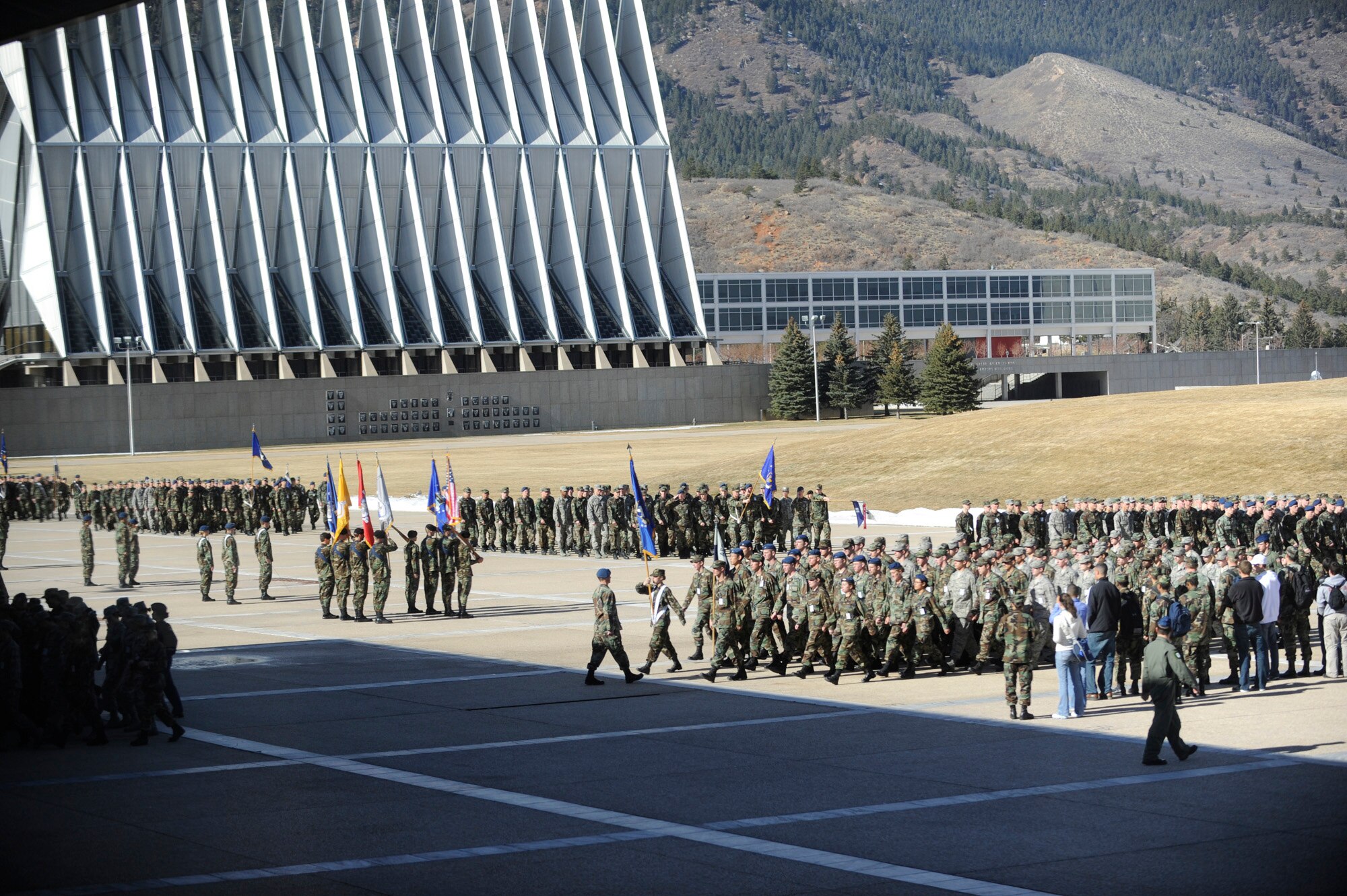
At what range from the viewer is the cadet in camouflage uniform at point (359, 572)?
2495cm

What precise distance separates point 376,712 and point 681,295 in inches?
3260

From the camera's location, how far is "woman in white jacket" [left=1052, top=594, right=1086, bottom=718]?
15.5 meters

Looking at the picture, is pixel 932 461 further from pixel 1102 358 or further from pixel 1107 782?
pixel 1102 358

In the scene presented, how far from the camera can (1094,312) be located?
134 metres

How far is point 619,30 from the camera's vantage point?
102 metres

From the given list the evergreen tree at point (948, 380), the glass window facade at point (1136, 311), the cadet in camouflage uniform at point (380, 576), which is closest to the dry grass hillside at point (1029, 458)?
the cadet in camouflage uniform at point (380, 576)

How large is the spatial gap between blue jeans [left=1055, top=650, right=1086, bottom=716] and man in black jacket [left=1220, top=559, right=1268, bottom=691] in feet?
6.70

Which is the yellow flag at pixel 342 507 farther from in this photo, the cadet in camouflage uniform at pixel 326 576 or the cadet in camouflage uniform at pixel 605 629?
the cadet in camouflage uniform at pixel 605 629

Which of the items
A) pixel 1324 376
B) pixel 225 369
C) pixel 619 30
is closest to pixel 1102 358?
pixel 1324 376

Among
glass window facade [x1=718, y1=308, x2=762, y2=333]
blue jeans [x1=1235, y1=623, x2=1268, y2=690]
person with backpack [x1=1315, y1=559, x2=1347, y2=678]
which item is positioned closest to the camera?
blue jeans [x1=1235, y1=623, x2=1268, y2=690]

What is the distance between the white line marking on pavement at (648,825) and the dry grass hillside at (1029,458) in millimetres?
28941

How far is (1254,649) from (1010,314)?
387 ft

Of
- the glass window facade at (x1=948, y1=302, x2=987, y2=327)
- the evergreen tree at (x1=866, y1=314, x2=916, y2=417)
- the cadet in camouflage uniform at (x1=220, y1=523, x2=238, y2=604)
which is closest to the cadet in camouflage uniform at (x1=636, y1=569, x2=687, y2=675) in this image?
the cadet in camouflage uniform at (x1=220, y1=523, x2=238, y2=604)

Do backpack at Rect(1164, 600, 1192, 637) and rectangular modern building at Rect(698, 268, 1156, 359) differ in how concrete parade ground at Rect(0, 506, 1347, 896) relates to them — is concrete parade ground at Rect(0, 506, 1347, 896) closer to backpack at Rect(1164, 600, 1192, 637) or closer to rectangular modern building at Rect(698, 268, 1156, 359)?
backpack at Rect(1164, 600, 1192, 637)
